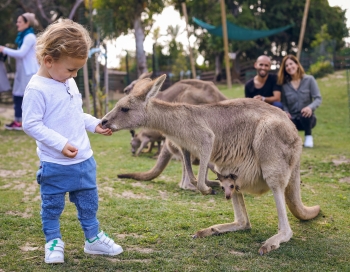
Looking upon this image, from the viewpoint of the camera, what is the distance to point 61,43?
2.75 m

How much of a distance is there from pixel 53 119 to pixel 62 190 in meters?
0.41

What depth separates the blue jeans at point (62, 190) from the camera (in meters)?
2.81

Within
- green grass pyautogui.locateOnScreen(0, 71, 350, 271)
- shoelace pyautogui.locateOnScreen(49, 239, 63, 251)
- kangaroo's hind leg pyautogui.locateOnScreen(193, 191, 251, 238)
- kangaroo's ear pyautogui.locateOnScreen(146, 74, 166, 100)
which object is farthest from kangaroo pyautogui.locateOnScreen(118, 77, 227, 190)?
shoelace pyautogui.locateOnScreen(49, 239, 63, 251)

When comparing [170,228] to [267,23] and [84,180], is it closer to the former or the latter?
[84,180]

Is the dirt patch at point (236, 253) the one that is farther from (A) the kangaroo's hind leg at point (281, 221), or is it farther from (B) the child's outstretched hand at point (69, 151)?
(B) the child's outstretched hand at point (69, 151)

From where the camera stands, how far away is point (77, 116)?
292 cm

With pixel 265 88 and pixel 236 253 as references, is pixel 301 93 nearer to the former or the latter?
pixel 265 88

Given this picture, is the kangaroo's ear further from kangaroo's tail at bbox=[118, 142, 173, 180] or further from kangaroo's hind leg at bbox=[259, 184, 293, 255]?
kangaroo's tail at bbox=[118, 142, 173, 180]

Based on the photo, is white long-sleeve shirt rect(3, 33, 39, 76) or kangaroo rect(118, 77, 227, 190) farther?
white long-sleeve shirt rect(3, 33, 39, 76)

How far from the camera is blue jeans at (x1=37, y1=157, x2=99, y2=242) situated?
111 inches

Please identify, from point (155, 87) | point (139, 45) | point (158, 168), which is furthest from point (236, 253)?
point (139, 45)

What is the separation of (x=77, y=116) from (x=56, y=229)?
665 millimetres

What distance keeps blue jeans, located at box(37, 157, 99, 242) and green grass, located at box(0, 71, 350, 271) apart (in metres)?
0.22

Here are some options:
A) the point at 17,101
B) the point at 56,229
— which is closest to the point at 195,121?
the point at 56,229
